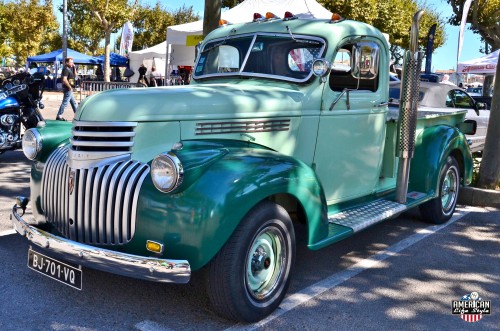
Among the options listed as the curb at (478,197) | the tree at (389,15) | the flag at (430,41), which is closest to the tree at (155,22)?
the tree at (389,15)

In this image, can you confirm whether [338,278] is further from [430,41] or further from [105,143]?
[430,41]

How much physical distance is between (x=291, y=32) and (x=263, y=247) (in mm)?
2040

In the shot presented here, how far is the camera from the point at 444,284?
4230 mm

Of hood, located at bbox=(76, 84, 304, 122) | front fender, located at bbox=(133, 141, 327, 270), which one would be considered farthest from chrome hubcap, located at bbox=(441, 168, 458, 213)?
front fender, located at bbox=(133, 141, 327, 270)

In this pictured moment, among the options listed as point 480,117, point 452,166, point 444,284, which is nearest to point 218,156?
point 444,284

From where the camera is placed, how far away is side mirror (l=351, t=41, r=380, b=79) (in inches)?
177

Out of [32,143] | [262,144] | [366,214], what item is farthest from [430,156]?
[32,143]

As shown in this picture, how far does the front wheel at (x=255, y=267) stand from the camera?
10.3 ft

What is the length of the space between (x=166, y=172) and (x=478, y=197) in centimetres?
511

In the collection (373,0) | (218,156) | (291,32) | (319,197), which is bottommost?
(319,197)

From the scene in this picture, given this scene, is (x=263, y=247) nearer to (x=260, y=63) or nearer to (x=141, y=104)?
(x=141, y=104)

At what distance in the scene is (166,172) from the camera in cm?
304

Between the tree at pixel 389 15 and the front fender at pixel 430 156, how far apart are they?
2059 centimetres

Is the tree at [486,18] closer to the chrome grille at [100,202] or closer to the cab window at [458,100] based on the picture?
the cab window at [458,100]
